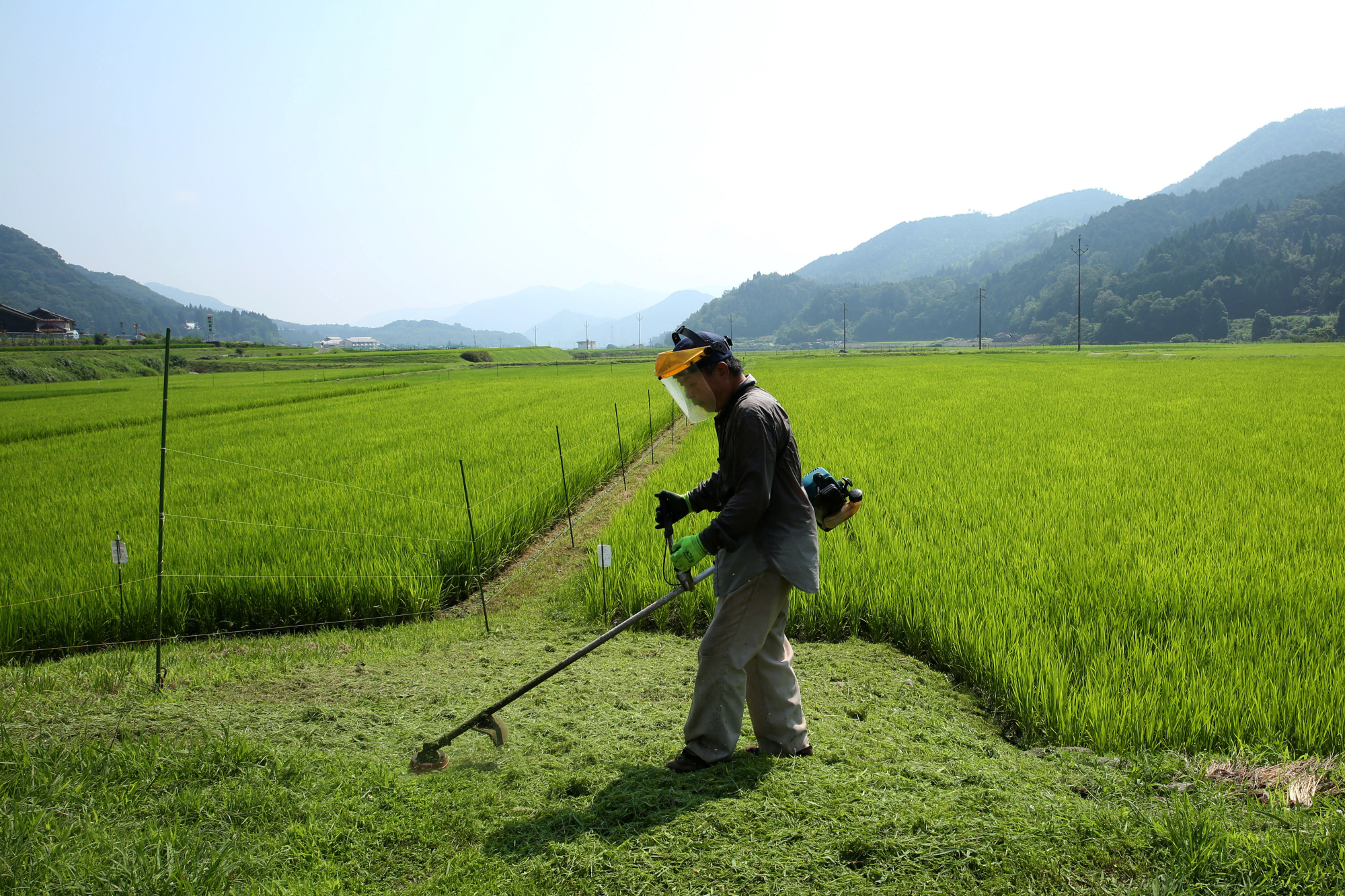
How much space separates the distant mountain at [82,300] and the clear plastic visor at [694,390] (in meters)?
→ 78.1

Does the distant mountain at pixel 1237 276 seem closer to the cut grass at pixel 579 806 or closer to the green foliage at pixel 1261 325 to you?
the green foliage at pixel 1261 325

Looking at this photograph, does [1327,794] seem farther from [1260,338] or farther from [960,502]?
[1260,338]

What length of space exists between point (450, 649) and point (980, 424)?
928 centimetres

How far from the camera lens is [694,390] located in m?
→ 2.42

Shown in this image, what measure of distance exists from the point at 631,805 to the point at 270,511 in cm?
518

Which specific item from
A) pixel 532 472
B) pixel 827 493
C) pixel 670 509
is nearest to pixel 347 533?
pixel 532 472

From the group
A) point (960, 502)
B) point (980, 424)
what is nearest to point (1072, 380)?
point (980, 424)

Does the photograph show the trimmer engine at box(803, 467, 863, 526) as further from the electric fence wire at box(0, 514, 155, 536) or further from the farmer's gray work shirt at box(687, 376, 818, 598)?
the electric fence wire at box(0, 514, 155, 536)

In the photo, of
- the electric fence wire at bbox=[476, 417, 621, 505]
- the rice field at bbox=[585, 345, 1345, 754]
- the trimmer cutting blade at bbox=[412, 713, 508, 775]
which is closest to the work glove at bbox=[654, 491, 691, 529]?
the trimmer cutting blade at bbox=[412, 713, 508, 775]

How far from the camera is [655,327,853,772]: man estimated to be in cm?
231

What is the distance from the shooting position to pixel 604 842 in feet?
6.56

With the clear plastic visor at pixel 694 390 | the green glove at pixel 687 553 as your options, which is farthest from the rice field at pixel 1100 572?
the clear plastic visor at pixel 694 390

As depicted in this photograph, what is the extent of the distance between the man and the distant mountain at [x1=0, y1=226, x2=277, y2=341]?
78256mm

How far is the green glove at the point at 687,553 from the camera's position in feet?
7.69
